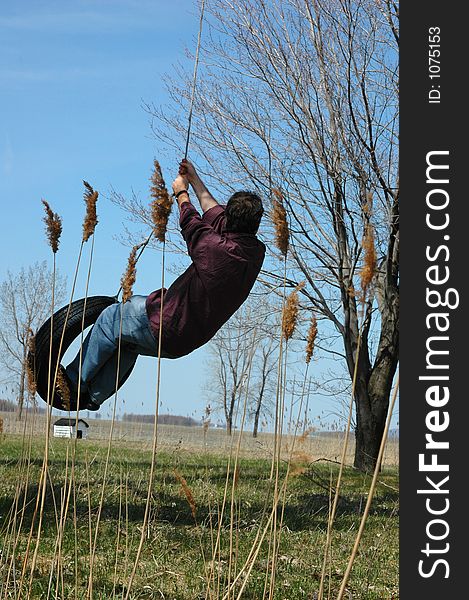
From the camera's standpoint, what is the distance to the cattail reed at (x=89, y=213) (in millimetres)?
2797

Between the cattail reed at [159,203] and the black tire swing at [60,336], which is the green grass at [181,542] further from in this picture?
the cattail reed at [159,203]

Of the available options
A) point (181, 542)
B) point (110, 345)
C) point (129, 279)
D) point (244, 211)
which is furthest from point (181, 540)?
point (129, 279)

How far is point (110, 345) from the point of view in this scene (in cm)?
423

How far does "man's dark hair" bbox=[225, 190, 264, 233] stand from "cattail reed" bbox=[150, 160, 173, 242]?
1.35m

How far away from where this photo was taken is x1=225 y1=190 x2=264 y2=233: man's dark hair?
3998 mm

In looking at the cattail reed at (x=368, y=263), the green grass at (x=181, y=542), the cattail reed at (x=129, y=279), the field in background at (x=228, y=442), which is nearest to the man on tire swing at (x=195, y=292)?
the field in background at (x=228, y=442)

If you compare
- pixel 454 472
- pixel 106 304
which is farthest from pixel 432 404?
pixel 106 304

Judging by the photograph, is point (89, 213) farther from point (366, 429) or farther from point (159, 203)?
point (366, 429)

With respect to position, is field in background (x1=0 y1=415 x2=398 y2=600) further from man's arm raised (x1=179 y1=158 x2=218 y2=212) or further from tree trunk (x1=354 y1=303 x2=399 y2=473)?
tree trunk (x1=354 y1=303 x2=399 y2=473)

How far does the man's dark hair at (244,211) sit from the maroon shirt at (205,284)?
5cm

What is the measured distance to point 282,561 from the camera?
5.04 m

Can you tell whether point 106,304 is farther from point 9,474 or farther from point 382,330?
point 382,330

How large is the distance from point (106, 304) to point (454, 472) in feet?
8.84

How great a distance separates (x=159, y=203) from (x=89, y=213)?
329 mm
